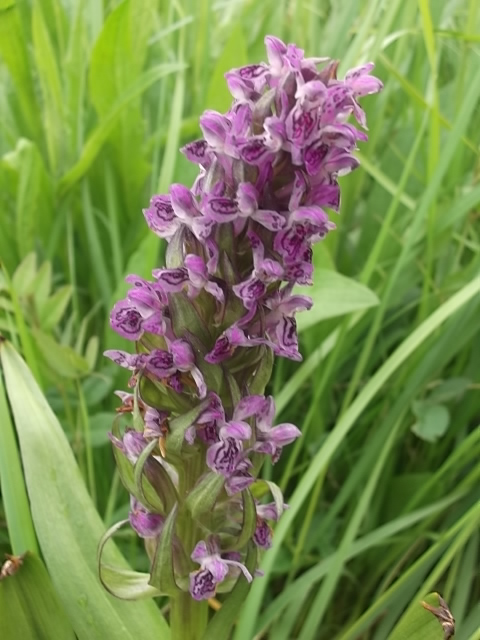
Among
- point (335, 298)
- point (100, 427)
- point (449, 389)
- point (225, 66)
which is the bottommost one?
point (100, 427)

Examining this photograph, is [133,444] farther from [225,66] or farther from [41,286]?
[225,66]

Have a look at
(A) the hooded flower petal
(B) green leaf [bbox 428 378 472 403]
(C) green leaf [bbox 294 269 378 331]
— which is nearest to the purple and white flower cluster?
(A) the hooded flower petal

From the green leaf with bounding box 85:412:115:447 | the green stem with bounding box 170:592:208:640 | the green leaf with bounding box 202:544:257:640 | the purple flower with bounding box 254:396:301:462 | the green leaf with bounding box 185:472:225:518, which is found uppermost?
the purple flower with bounding box 254:396:301:462

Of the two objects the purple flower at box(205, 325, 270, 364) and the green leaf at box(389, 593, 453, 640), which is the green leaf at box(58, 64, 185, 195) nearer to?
the purple flower at box(205, 325, 270, 364)

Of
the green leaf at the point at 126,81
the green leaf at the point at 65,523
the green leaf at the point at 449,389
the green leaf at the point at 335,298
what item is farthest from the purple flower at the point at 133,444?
the green leaf at the point at 126,81

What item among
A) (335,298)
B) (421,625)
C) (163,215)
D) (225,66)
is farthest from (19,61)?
(421,625)
